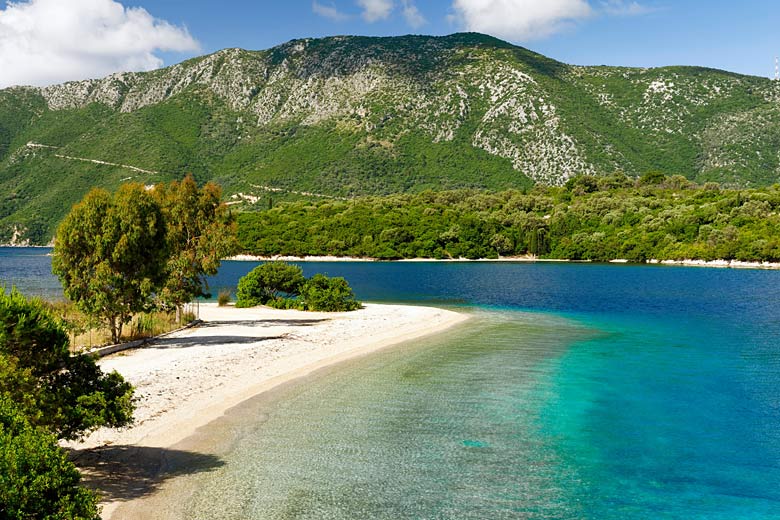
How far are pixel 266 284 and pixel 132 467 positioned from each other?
3618cm

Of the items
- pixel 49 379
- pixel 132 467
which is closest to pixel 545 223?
pixel 132 467

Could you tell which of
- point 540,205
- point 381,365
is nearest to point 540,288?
point 381,365

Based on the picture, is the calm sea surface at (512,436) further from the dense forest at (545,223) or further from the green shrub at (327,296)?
the dense forest at (545,223)

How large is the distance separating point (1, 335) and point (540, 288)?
6141 cm

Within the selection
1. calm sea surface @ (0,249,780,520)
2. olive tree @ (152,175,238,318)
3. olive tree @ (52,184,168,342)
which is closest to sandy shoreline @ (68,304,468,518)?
calm sea surface @ (0,249,780,520)

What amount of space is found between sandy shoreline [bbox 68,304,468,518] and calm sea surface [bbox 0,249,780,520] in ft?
3.44

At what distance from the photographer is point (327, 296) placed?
145ft

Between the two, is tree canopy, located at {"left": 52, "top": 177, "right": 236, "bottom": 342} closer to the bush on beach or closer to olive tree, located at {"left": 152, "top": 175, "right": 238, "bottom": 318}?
olive tree, located at {"left": 152, "top": 175, "right": 238, "bottom": 318}

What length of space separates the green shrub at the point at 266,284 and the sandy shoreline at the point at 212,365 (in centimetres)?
452

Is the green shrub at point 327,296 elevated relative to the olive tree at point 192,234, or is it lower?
lower

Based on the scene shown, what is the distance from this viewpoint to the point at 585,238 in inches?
5236

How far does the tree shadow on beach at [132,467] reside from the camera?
1084cm

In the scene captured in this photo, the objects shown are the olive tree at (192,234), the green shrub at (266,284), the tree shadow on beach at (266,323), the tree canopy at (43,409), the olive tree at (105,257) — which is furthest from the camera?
the green shrub at (266,284)

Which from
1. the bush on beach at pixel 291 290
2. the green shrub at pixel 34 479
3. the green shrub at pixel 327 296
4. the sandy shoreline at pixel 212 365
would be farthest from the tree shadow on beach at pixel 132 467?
the bush on beach at pixel 291 290
